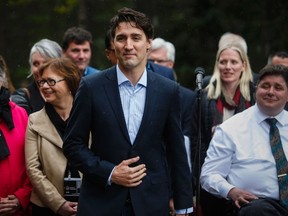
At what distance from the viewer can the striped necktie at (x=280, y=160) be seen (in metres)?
6.31

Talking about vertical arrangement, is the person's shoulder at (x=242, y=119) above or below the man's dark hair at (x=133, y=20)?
below

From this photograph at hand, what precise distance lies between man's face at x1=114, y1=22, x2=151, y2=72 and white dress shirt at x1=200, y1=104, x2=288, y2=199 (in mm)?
1564

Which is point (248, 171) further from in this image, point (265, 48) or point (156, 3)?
point (156, 3)

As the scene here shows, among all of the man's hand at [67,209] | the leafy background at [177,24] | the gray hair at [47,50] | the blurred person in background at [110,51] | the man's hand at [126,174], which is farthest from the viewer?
the leafy background at [177,24]

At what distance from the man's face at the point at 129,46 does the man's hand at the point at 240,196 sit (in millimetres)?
1624

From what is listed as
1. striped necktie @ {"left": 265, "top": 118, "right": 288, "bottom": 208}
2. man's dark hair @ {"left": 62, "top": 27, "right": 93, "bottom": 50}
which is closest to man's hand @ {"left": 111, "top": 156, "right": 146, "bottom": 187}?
striped necktie @ {"left": 265, "top": 118, "right": 288, "bottom": 208}

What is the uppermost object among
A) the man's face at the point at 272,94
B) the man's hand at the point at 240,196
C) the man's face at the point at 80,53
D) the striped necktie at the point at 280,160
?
the man's face at the point at 80,53

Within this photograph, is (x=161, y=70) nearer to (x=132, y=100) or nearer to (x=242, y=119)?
(x=242, y=119)

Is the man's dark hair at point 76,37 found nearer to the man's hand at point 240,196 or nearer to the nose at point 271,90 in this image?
the nose at point 271,90

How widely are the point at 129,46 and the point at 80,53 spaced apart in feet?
10.6

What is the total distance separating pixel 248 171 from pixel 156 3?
9.17m

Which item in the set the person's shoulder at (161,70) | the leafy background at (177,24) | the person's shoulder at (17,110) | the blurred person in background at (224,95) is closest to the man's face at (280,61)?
the blurred person in background at (224,95)

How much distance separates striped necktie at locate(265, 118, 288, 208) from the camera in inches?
248

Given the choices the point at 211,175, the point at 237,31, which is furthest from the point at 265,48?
the point at 211,175
